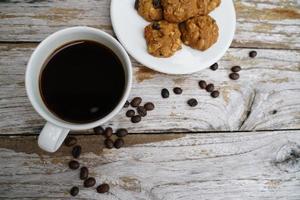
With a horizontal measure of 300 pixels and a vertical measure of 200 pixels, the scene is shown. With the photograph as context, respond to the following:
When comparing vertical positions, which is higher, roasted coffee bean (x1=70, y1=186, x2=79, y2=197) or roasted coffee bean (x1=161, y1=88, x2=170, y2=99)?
roasted coffee bean (x1=161, y1=88, x2=170, y2=99)

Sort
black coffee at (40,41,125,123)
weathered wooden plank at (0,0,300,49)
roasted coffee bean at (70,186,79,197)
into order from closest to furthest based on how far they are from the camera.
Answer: black coffee at (40,41,125,123) → roasted coffee bean at (70,186,79,197) → weathered wooden plank at (0,0,300,49)

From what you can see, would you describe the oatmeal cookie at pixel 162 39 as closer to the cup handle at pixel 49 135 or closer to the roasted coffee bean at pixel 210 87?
the roasted coffee bean at pixel 210 87

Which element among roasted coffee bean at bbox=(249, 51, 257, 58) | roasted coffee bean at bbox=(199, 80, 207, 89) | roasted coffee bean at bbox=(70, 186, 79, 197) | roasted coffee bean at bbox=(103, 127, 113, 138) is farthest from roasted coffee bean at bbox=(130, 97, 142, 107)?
roasted coffee bean at bbox=(249, 51, 257, 58)

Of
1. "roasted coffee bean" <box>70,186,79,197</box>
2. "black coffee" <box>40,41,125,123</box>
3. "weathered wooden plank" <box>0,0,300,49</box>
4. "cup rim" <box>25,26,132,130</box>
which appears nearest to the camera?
"cup rim" <box>25,26,132,130</box>

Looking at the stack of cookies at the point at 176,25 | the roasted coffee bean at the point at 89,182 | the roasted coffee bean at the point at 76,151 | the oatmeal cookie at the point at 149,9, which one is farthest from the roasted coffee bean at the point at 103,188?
the oatmeal cookie at the point at 149,9

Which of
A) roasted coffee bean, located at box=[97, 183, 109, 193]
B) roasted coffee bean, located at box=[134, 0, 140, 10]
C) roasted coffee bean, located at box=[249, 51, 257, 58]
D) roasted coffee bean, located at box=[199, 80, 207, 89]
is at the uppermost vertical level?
roasted coffee bean, located at box=[249, 51, 257, 58]

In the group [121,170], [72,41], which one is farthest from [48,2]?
[121,170]

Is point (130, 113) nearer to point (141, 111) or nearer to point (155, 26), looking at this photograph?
point (141, 111)

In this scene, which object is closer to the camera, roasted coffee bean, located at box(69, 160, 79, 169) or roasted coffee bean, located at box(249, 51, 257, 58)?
roasted coffee bean, located at box(69, 160, 79, 169)

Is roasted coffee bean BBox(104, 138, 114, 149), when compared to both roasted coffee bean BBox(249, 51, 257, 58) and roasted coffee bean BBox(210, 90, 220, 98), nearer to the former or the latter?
roasted coffee bean BBox(210, 90, 220, 98)
